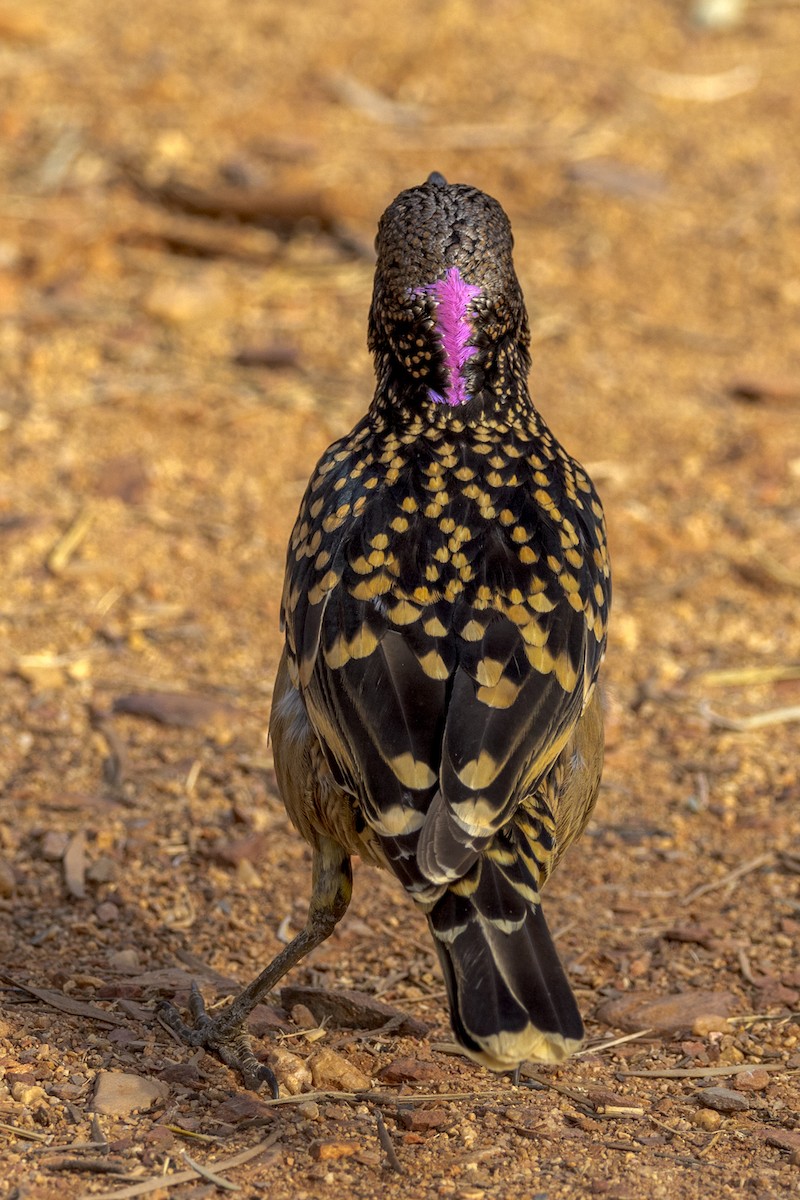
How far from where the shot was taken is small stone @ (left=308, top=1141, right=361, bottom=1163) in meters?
4.09

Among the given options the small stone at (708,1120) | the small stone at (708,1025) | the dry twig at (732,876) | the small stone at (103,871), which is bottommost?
the small stone at (708,1120)

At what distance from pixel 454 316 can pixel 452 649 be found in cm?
110

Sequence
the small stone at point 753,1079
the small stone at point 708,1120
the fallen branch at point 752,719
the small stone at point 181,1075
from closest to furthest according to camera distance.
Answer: the small stone at point 708,1120 < the small stone at point 181,1075 < the small stone at point 753,1079 < the fallen branch at point 752,719

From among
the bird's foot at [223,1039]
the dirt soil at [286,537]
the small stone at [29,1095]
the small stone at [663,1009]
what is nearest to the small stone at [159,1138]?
the dirt soil at [286,537]

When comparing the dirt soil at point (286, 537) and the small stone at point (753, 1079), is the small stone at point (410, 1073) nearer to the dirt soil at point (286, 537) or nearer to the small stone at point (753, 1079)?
the dirt soil at point (286, 537)

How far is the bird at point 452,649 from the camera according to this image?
156 inches

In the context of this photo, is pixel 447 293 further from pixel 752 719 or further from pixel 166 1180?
pixel 752 719

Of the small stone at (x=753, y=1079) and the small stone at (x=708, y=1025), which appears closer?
the small stone at (x=753, y=1079)

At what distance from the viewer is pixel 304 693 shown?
4574 millimetres

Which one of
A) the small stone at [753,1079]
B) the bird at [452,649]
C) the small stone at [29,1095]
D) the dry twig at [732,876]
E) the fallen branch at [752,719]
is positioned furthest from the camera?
the fallen branch at [752,719]

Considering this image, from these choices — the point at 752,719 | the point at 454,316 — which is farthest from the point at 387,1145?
the point at 752,719

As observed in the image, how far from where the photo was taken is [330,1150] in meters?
4.09

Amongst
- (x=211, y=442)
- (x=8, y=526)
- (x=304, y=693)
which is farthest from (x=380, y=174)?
(x=304, y=693)

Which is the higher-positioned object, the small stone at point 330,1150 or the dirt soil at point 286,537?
the dirt soil at point 286,537
